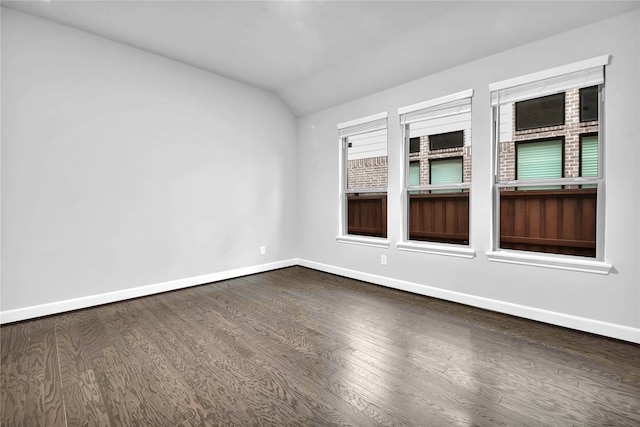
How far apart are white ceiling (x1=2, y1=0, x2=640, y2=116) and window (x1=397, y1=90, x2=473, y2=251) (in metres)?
0.48

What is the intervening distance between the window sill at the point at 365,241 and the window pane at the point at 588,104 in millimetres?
4781

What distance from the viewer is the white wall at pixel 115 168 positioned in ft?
9.32

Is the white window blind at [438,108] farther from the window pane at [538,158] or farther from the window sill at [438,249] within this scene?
the window pane at [538,158]

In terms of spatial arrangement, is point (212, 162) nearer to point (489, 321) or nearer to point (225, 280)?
point (225, 280)

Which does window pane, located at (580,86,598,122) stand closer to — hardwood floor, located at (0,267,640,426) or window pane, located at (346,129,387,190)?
window pane, located at (346,129,387,190)

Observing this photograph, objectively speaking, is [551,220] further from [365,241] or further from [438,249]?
[365,241]

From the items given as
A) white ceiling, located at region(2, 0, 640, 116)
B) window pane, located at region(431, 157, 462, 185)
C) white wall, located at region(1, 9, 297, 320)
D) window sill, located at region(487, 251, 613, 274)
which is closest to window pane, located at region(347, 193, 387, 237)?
window pane, located at region(431, 157, 462, 185)

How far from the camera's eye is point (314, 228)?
5.05 metres

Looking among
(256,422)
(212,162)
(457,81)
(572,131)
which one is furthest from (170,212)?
(572,131)

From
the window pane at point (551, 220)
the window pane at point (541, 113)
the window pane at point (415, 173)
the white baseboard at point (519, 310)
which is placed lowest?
the white baseboard at point (519, 310)

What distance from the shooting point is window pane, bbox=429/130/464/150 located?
6.48 meters

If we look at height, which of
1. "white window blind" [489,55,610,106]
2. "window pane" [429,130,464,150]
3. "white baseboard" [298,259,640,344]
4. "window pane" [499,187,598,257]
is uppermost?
"window pane" [429,130,464,150]

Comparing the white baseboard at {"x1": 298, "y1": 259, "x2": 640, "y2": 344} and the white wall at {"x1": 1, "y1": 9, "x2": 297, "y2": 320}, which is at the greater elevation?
the white wall at {"x1": 1, "y1": 9, "x2": 297, "y2": 320}

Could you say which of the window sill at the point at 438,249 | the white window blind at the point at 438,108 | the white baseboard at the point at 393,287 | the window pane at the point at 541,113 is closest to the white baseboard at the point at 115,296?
the white baseboard at the point at 393,287
